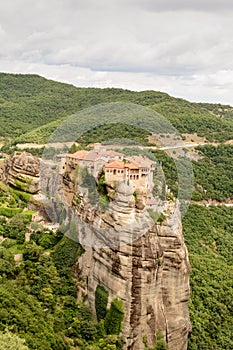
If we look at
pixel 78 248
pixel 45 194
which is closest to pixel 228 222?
pixel 45 194

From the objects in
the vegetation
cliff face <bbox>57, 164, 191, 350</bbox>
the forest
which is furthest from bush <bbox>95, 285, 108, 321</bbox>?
the vegetation

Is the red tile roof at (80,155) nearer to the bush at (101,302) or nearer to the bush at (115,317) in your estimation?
the bush at (101,302)

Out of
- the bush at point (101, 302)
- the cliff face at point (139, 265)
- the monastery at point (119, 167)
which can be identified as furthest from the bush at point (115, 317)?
the monastery at point (119, 167)

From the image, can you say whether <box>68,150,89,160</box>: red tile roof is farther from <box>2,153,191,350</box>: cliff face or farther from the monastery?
Answer: <box>2,153,191,350</box>: cliff face

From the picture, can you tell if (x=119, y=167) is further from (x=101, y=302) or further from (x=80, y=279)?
(x=80, y=279)

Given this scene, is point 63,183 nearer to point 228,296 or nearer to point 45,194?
point 45,194
